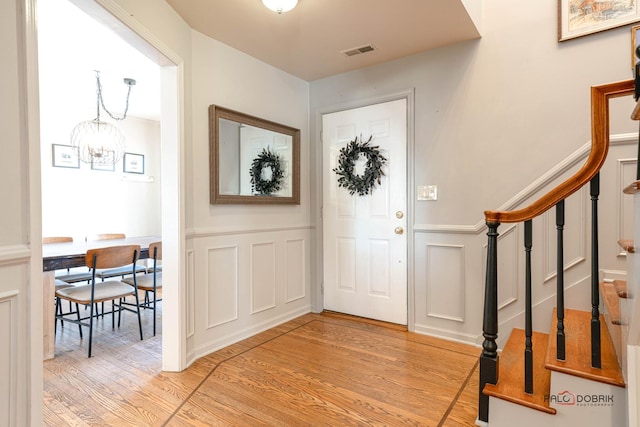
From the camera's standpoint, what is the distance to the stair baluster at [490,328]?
168 cm

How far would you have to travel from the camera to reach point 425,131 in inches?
115

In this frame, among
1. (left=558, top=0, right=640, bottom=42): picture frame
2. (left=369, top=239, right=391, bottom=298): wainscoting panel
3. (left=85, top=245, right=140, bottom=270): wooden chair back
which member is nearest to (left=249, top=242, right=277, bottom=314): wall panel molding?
(left=369, top=239, right=391, bottom=298): wainscoting panel

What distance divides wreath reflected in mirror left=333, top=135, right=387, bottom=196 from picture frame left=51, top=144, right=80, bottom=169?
139 inches

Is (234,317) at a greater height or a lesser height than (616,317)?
lesser

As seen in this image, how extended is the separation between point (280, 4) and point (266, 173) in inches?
55.2

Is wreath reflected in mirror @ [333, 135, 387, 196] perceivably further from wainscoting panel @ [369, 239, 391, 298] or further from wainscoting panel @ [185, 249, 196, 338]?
wainscoting panel @ [185, 249, 196, 338]

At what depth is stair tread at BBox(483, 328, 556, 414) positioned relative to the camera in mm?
1551

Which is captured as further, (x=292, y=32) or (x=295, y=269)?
(x=295, y=269)

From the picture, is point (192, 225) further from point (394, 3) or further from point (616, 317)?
point (616, 317)

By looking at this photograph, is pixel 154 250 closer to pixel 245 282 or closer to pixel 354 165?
pixel 245 282

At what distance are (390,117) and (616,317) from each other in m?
2.14

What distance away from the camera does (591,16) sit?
7.46ft

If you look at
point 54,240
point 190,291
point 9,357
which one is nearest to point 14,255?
point 9,357

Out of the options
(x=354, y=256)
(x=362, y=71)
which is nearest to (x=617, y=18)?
(x=362, y=71)
